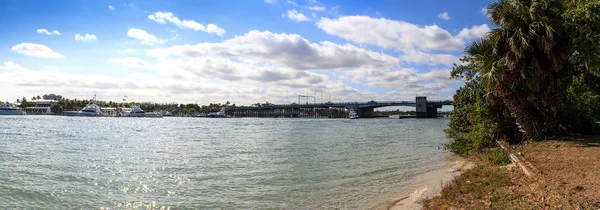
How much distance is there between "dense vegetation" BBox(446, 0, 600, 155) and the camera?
55.3ft

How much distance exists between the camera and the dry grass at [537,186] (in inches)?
330

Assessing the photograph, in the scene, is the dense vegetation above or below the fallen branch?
above

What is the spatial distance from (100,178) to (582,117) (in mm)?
25080

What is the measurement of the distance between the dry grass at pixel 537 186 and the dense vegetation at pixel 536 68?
414cm

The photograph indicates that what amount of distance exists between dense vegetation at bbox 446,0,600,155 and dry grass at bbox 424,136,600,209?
4.14m

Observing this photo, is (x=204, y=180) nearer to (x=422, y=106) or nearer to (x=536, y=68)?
(x=536, y=68)

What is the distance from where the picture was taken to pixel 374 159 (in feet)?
81.1

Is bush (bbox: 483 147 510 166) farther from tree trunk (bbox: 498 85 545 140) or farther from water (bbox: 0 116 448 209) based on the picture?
tree trunk (bbox: 498 85 545 140)

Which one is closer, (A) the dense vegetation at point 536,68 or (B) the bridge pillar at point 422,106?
(A) the dense vegetation at point 536,68

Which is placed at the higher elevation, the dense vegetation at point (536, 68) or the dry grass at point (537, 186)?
the dense vegetation at point (536, 68)

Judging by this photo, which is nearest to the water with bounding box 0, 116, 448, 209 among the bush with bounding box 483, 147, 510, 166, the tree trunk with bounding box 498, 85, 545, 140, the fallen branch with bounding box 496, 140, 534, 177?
the bush with bounding box 483, 147, 510, 166

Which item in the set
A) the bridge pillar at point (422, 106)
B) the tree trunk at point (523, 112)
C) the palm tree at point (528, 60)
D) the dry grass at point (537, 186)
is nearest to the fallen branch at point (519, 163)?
the dry grass at point (537, 186)

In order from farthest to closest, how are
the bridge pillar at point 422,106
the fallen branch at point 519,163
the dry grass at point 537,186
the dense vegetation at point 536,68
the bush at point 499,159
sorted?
the bridge pillar at point 422,106, the dense vegetation at point 536,68, the bush at point 499,159, the fallen branch at point 519,163, the dry grass at point 537,186

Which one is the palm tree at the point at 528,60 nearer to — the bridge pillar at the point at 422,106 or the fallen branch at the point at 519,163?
the fallen branch at the point at 519,163
